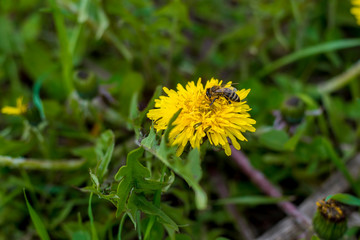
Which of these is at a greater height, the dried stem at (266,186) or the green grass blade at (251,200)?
the dried stem at (266,186)

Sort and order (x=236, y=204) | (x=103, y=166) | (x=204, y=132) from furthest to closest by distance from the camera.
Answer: (x=236, y=204)
(x=103, y=166)
(x=204, y=132)

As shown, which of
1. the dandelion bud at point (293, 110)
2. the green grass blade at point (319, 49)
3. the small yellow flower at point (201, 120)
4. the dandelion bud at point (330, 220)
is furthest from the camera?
the green grass blade at point (319, 49)

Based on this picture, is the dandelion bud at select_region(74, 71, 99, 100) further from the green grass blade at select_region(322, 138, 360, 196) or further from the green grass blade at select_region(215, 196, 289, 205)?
the green grass blade at select_region(322, 138, 360, 196)

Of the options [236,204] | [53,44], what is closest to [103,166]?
[236,204]

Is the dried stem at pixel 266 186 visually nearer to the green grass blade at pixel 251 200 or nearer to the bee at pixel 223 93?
the green grass blade at pixel 251 200

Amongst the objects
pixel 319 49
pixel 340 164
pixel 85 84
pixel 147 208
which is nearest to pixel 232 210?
pixel 340 164

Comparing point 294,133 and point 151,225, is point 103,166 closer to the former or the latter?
point 151,225

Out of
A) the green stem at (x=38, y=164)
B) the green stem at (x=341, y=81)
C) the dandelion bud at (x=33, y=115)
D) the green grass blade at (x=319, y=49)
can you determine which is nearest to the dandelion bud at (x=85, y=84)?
the dandelion bud at (x=33, y=115)
